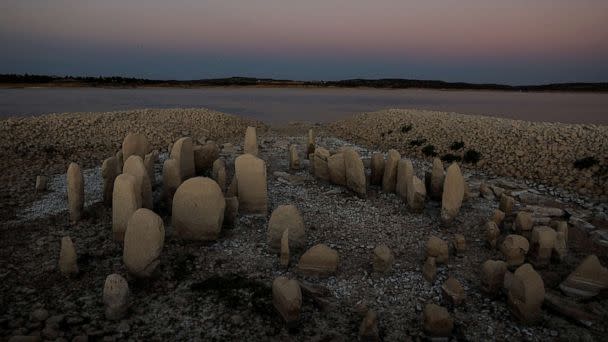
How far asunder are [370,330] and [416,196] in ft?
13.7

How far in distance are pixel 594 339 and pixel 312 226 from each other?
14.8 ft

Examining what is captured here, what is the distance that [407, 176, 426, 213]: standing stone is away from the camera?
8.14m

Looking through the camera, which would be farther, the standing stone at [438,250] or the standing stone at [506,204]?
the standing stone at [506,204]

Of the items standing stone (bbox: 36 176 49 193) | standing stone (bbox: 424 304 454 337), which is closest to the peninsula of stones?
standing stone (bbox: 424 304 454 337)

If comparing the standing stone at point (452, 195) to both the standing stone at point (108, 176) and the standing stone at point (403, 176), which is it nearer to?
the standing stone at point (403, 176)

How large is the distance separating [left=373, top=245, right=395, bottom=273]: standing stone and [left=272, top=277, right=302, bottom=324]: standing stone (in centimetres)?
159

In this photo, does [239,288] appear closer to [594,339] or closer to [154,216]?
[154,216]

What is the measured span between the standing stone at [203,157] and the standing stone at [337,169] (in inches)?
123

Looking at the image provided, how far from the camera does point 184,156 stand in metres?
9.20

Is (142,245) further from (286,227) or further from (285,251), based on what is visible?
(286,227)

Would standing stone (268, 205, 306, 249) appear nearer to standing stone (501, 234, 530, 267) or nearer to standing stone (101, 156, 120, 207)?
standing stone (501, 234, 530, 267)

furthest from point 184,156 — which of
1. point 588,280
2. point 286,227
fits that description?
point 588,280

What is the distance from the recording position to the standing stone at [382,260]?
19.4 ft

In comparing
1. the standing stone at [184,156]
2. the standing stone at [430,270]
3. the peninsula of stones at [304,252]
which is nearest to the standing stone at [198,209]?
the peninsula of stones at [304,252]
